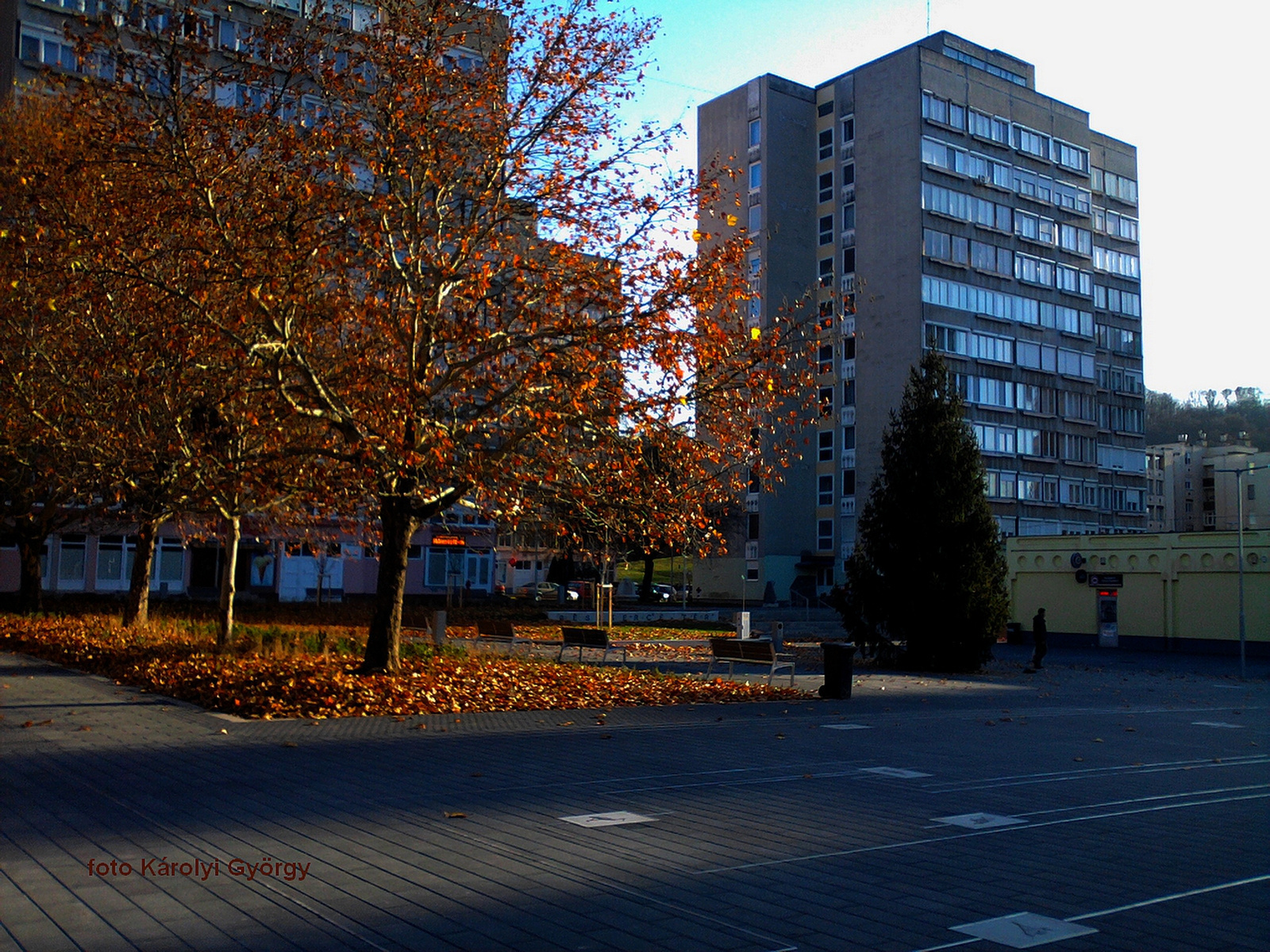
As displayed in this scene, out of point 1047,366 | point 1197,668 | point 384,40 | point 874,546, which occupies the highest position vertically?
point 1047,366

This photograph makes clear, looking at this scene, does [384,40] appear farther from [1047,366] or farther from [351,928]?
[1047,366]

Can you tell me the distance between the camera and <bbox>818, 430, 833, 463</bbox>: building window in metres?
72.1

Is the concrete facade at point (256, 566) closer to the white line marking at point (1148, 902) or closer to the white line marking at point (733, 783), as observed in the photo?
the white line marking at point (733, 783)

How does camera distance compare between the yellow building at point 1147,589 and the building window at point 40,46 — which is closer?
the yellow building at point 1147,589

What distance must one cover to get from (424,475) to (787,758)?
757 centimetres

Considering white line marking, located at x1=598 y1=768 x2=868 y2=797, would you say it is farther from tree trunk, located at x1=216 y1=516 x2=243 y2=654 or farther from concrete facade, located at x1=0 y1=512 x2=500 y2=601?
A: concrete facade, located at x1=0 y1=512 x2=500 y2=601

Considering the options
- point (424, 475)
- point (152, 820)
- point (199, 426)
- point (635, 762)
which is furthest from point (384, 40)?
point (152, 820)

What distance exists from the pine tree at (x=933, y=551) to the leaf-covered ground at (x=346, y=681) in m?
8.24

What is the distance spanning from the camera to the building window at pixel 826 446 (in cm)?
7212

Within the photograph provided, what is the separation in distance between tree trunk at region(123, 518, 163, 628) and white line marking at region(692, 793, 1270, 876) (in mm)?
19857

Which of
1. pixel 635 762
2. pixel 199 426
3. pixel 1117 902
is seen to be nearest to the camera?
pixel 1117 902

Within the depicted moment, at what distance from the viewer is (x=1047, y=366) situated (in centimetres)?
7256

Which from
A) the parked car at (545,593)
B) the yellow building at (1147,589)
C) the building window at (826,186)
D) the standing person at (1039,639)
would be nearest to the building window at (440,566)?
the parked car at (545,593)

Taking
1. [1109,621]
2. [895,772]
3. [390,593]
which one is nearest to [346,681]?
[390,593]
